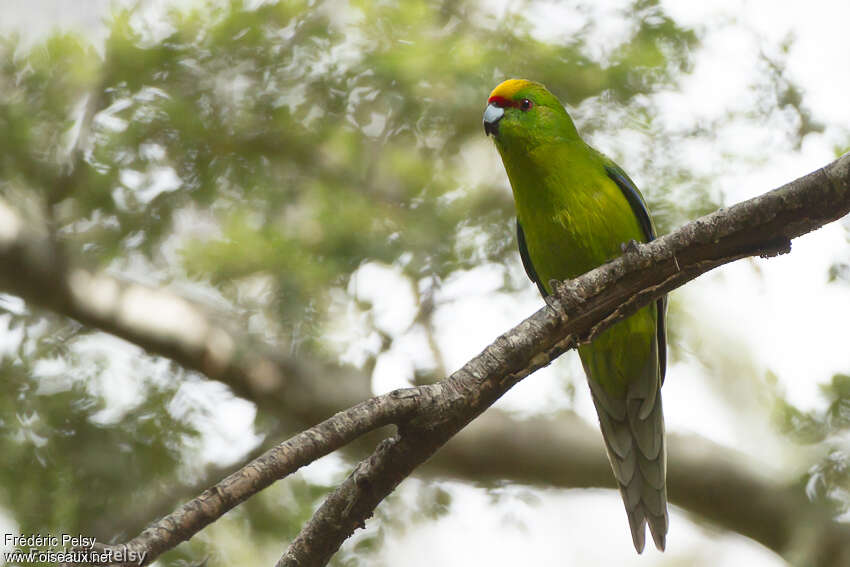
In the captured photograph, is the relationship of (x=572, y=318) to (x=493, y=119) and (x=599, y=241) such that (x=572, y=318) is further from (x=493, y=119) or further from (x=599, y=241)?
(x=493, y=119)

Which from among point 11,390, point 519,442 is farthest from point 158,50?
point 519,442

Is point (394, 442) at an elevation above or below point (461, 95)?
below

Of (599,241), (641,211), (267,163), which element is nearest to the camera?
(599,241)

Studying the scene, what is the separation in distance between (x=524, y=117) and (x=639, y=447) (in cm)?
194

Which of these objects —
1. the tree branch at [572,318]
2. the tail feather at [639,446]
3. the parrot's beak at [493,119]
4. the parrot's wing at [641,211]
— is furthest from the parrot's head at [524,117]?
the tree branch at [572,318]

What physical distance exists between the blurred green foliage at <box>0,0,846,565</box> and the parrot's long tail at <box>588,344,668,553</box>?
144 cm

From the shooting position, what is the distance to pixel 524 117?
4617 mm

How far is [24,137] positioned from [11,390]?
1637mm

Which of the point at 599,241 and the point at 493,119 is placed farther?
the point at 493,119

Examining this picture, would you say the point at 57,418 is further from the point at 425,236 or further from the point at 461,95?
the point at 461,95

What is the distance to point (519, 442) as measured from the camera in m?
5.59

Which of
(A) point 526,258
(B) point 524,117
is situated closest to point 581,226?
(A) point 526,258

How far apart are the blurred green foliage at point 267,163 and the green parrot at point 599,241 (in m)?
1.06

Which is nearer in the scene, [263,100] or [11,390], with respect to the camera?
[11,390]
